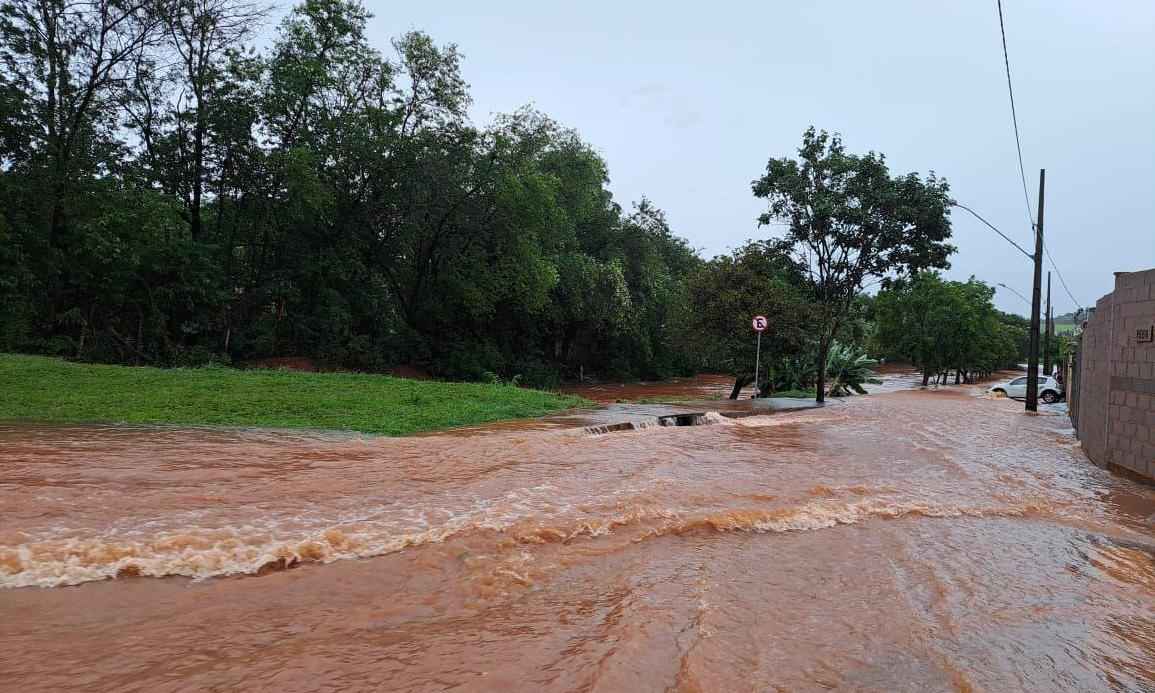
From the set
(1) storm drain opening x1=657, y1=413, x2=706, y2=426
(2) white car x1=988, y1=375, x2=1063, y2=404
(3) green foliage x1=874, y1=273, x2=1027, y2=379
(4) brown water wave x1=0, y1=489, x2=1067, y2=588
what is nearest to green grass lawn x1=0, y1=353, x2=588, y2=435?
(1) storm drain opening x1=657, y1=413, x2=706, y2=426

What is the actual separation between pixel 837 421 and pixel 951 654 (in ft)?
40.5

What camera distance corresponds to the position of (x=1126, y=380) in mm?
9016

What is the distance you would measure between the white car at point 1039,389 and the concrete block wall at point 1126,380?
1913 cm

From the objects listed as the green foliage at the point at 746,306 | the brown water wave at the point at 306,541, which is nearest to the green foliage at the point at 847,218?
the green foliage at the point at 746,306

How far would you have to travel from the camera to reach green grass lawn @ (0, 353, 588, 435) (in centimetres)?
1061

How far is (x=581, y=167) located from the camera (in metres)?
30.2

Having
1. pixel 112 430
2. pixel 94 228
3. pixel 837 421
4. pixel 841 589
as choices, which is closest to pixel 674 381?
pixel 837 421

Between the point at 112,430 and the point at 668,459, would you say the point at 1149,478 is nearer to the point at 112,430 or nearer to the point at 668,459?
the point at 668,459

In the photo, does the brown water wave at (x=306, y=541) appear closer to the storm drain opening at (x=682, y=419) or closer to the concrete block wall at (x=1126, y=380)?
the concrete block wall at (x=1126, y=380)

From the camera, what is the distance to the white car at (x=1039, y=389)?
2770 cm

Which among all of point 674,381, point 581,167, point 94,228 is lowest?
point 674,381

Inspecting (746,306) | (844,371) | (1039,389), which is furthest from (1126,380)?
Answer: (1039,389)

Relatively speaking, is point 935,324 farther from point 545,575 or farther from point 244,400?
point 545,575

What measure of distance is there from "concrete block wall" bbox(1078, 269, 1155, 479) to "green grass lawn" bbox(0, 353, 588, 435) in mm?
9849
